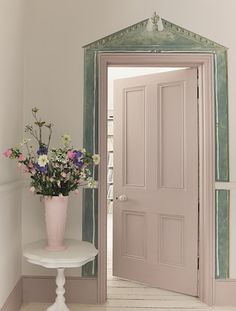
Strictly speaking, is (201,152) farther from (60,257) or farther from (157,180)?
(60,257)

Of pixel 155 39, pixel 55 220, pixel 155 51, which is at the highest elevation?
pixel 155 39

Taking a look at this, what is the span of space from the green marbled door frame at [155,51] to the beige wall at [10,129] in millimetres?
590

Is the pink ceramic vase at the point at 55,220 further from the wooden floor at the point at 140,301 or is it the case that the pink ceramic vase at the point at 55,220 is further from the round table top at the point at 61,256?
the wooden floor at the point at 140,301

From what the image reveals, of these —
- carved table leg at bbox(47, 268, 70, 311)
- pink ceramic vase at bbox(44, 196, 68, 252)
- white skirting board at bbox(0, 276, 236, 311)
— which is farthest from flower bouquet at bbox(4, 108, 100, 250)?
white skirting board at bbox(0, 276, 236, 311)

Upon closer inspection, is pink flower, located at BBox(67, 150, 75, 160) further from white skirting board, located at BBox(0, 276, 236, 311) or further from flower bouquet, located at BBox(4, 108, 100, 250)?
white skirting board, located at BBox(0, 276, 236, 311)

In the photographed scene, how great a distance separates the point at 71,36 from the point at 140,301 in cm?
252

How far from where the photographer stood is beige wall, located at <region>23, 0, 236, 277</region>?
3.09 m

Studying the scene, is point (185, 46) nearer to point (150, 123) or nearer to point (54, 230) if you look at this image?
point (150, 123)

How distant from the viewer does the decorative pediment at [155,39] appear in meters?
3.09

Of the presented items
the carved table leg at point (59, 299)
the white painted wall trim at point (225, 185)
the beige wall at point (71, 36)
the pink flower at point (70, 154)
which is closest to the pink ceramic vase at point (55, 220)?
the carved table leg at point (59, 299)

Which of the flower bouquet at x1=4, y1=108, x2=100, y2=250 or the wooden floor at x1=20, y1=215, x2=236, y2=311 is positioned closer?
the flower bouquet at x1=4, y1=108, x2=100, y2=250

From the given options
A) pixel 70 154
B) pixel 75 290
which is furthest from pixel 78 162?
pixel 75 290

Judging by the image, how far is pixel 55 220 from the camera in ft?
8.33

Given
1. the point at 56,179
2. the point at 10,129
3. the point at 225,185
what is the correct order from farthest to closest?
the point at 225,185, the point at 10,129, the point at 56,179
